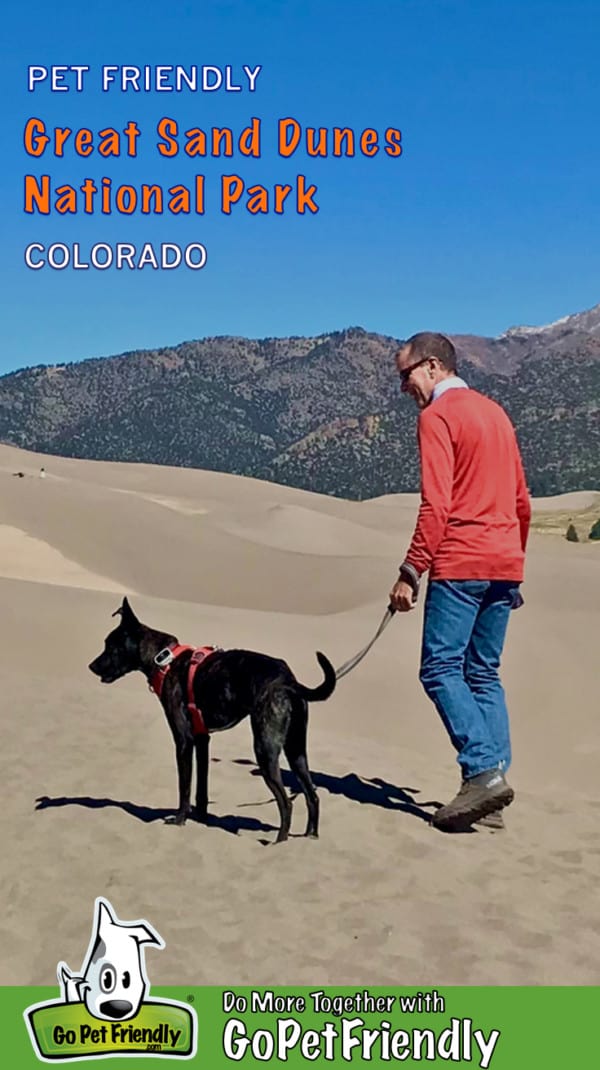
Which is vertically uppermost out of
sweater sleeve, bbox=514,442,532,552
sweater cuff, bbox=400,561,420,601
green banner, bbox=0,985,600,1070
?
sweater sleeve, bbox=514,442,532,552

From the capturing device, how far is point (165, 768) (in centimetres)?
657

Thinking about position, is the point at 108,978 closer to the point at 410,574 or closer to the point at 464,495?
the point at 410,574

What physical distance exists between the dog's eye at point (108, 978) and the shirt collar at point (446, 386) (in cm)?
279

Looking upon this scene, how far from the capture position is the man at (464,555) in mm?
4953

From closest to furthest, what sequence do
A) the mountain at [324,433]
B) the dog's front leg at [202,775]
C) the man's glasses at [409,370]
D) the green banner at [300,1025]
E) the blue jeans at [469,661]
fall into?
1. the green banner at [300,1025]
2. the blue jeans at [469,661]
3. the man's glasses at [409,370]
4. the dog's front leg at [202,775]
5. the mountain at [324,433]

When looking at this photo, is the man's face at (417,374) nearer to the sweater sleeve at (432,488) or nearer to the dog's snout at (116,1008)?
the sweater sleeve at (432,488)

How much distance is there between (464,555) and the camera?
4.98m

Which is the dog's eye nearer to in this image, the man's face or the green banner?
the green banner

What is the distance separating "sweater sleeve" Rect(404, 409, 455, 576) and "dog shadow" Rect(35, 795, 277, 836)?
1519mm

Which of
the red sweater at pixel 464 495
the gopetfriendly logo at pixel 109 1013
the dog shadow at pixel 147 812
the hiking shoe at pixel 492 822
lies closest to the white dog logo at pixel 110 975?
the gopetfriendly logo at pixel 109 1013

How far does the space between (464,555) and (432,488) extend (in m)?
0.33

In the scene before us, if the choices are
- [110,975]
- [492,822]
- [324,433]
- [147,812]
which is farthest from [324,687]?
[324,433]

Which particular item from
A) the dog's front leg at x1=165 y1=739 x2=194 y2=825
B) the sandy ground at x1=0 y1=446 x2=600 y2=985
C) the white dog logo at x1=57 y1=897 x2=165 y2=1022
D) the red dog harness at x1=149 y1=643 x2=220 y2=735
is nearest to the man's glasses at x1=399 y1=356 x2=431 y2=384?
the red dog harness at x1=149 y1=643 x2=220 y2=735

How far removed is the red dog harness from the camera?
530 centimetres
